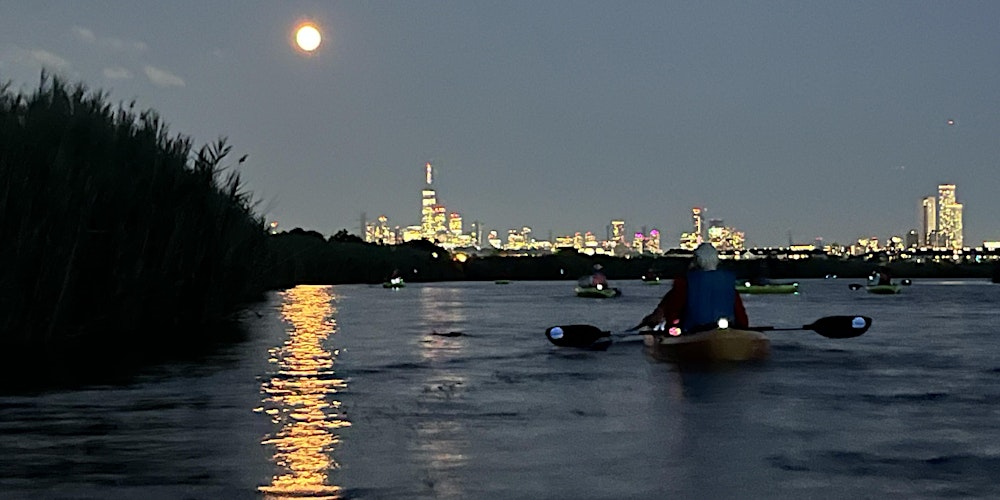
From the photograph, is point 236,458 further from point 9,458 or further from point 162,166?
point 162,166

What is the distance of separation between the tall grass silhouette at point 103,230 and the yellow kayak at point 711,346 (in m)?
10.9

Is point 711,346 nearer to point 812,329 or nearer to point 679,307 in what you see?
point 679,307

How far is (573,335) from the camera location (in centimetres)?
3111

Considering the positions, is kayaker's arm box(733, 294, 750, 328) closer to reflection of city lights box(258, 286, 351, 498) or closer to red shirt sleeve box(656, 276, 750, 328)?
red shirt sleeve box(656, 276, 750, 328)

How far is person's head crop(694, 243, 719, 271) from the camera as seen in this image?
25375mm

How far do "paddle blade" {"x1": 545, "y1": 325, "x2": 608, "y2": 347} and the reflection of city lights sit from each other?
4.36 meters

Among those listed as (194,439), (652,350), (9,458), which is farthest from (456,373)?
(9,458)

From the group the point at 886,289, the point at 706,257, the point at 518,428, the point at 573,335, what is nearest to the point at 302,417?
the point at 518,428

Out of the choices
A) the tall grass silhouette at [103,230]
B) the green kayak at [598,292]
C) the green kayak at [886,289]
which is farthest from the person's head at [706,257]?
the green kayak at [886,289]

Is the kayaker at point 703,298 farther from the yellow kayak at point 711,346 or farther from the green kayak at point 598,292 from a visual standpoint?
the green kayak at point 598,292

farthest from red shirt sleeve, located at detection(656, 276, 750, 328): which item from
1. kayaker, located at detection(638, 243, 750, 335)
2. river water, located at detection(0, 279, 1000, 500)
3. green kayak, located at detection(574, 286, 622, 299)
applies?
green kayak, located at detection(574, 286, 622, 299)

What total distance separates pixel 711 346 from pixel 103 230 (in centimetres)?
1238

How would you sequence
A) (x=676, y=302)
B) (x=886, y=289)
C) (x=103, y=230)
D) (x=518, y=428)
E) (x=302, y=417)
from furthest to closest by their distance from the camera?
(x=886, y=289), (x=103, y=230), (x=676, y=302), (x=302, y=417), (x=518, y=428)

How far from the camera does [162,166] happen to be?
3494 cm
